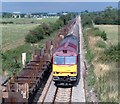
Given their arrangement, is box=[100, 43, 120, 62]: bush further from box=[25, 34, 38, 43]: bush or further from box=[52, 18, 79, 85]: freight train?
box=[25, 34, 38, 43]: bush

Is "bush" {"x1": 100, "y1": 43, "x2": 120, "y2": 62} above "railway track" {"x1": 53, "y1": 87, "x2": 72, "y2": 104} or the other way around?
above

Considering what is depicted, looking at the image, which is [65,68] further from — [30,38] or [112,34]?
[112,34]

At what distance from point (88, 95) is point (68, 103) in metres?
1.95

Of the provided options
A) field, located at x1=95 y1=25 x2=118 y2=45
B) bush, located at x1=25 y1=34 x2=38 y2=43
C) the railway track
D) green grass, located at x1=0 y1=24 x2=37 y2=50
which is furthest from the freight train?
bush, located at x1=25 y1=34 x2=38 y2=43

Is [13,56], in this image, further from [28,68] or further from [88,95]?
[88,95]

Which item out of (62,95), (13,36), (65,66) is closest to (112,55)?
(65,66)

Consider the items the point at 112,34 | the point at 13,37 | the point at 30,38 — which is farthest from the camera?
the point at 112,34

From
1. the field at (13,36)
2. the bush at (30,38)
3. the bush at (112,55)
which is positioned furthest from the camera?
the bush at (30,38)

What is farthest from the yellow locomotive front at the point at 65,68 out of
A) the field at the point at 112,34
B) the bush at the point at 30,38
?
the bush at the point at 30,38

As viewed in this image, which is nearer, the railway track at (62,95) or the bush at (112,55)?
the railway track at (62,95)

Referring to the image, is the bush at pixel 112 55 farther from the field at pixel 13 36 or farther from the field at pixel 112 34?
the field at pixel 112 34

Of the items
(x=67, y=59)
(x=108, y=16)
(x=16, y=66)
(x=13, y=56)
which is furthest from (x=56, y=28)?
(x=67, y=59)

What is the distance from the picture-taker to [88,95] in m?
19.3

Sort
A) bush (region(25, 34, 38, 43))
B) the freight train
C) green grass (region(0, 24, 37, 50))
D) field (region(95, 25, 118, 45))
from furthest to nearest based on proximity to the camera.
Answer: field (region(95, 25, 118, 45)) < green grass (region(0, 24, 37, 50)) < bush (region(25, 34, 38, 43)) < the freight train
